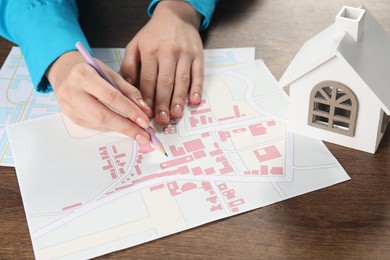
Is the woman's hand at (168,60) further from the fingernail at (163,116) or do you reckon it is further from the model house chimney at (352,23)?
the model house chimney at (352,23)

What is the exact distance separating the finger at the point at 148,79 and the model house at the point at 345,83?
232 millimetres

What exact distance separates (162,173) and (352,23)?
32 centimetres

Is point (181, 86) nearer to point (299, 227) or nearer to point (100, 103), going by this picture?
point (100, 103)

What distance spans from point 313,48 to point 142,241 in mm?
345

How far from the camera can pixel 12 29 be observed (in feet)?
3.47

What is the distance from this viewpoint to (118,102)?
81 centimetres

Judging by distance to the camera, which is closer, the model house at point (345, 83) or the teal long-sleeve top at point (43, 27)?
the model house at point (345, 83)

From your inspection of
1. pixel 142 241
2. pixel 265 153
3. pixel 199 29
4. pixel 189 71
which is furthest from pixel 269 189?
pixel 199 29

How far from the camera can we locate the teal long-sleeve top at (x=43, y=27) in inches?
37.6

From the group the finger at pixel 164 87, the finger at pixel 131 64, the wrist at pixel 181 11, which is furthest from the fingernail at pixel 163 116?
the wrist at pixel 181 11

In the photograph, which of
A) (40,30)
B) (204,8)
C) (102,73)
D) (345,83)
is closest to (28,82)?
(40,30)

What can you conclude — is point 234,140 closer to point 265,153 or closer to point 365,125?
point 265,153

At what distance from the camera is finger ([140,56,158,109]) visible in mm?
911

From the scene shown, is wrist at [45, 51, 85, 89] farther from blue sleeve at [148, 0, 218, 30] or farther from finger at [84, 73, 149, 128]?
blue sleeve at [148, 0, 218, 30]
